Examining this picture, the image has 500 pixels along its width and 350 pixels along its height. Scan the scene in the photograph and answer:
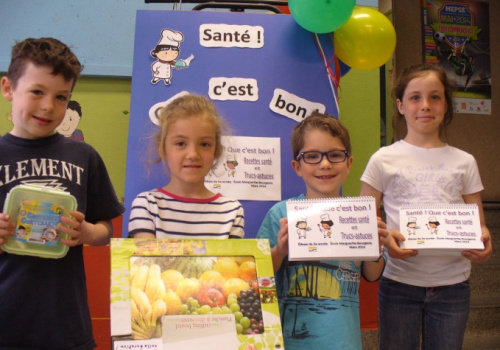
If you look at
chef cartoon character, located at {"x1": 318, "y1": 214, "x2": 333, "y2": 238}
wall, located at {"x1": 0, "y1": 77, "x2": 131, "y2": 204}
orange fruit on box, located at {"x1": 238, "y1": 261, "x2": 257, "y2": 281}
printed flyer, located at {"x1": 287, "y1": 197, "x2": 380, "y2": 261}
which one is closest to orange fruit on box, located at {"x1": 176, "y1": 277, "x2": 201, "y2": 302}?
orange fruit on box, located at {"x1": 238, "y1": 261, "x2": 257, "y2": 281}

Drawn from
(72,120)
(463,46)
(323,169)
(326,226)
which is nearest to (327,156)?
(323,169)

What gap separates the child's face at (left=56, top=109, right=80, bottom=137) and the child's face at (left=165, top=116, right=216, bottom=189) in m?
1.49

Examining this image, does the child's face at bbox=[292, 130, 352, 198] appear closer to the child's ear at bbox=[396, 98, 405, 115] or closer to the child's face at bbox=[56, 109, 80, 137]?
the child's ear at bbox=[396, 98, 405, 115]

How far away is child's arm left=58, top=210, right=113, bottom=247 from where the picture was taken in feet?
3.91

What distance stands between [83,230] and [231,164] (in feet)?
3.10

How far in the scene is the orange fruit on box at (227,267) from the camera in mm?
1206

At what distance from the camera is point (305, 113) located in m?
2.18

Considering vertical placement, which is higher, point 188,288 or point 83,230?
point 83,230

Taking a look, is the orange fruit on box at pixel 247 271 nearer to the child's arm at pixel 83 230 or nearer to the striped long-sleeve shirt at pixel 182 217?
the striped long-sleeve shirt at pixel 182 217

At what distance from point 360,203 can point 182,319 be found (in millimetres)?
576

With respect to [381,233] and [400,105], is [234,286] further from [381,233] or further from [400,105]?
[400,105]

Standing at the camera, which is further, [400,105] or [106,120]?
[106,120]

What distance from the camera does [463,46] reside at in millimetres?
3465

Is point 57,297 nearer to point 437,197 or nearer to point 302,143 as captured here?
point 302,143
